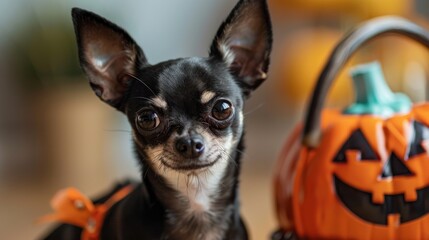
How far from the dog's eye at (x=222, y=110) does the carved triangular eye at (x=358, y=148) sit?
318mm

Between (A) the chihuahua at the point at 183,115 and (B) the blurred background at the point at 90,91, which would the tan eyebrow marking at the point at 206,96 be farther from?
(B) the blurred background at the point at 90,91

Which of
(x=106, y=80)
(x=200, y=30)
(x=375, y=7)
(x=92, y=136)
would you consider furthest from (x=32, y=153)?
(x=106, y=80)

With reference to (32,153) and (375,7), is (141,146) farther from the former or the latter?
(32,153)

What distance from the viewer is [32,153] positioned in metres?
2.79

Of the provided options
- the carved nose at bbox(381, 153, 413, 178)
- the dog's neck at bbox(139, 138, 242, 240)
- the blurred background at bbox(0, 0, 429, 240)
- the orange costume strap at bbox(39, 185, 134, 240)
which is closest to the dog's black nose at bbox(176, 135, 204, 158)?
the dog's neck at bbox(139, 138, 242, 240)

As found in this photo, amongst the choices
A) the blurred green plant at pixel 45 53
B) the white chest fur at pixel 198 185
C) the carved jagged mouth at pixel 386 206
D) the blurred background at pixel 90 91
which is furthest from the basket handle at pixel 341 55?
the blurred green plant at pixel 45 53

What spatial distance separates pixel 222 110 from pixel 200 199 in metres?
0.20

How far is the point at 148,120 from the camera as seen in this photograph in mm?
846

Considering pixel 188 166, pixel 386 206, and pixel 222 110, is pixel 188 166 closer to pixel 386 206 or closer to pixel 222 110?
pixel 222 110

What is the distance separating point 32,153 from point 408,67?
6.14 feet

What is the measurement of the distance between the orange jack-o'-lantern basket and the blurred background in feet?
3.42

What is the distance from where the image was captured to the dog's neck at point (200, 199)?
0.95 metres

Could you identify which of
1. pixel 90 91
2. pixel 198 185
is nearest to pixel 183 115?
pixel 198 185

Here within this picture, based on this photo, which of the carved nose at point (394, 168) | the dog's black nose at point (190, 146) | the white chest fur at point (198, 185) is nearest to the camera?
the dog's black nose at point (190, 146)
